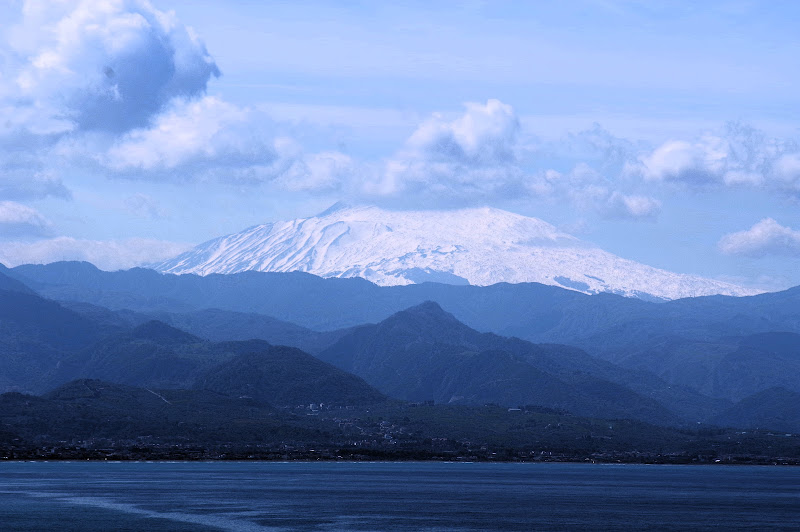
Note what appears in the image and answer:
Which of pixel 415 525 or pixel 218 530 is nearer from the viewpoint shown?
pixel 218 530

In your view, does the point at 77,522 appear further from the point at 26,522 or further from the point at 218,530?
the point at 218,530

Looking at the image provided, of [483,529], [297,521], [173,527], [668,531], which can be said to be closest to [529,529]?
[483,529]

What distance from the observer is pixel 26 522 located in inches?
7402

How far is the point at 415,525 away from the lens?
196125mm

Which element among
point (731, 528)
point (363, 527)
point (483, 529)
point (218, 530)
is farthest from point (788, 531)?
point (218, 530)

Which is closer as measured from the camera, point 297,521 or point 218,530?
point 218,530

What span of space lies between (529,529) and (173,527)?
175 feet

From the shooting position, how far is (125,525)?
188625mm

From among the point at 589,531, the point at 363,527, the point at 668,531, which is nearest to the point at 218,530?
the point at 363,527

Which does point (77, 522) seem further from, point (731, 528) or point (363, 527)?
point (731, 528)

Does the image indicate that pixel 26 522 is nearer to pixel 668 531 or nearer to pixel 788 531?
pixel 668 531

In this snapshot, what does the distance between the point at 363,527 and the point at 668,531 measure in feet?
152

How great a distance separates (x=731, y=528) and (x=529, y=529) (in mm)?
32636

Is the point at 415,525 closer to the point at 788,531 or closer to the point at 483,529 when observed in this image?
the point at 483,529
